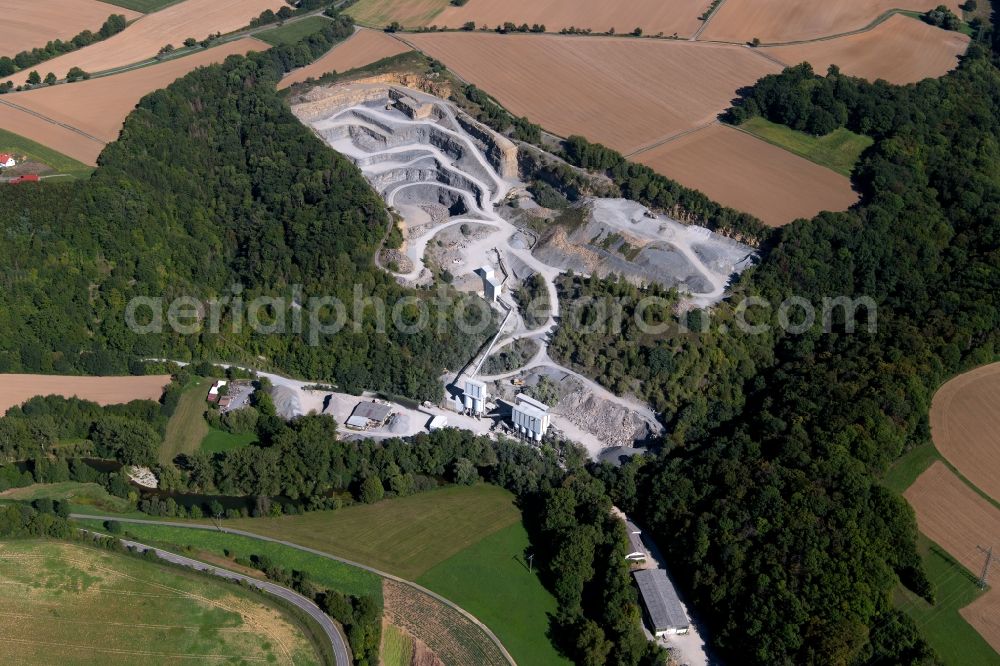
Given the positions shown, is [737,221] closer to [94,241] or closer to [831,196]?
[831,196]

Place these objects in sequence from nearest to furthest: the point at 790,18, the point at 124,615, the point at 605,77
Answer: the point at 124,615 < the point at 605,77 < the point at 790,18

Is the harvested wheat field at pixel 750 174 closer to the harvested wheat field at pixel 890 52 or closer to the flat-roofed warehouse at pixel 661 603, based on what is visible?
the harvested wheat field at pixel 890 52

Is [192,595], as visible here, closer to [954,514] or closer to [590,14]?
[954,514]

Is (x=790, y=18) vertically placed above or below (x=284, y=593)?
above

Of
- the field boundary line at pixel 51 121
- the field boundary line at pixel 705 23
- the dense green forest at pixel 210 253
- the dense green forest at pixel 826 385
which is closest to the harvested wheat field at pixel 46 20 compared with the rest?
the field boundary line at pixel 51 121

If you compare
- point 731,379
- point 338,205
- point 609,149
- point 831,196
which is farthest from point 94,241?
point 831,196

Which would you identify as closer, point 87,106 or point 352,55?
point 87,106

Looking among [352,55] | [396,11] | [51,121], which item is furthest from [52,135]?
[396,11]
